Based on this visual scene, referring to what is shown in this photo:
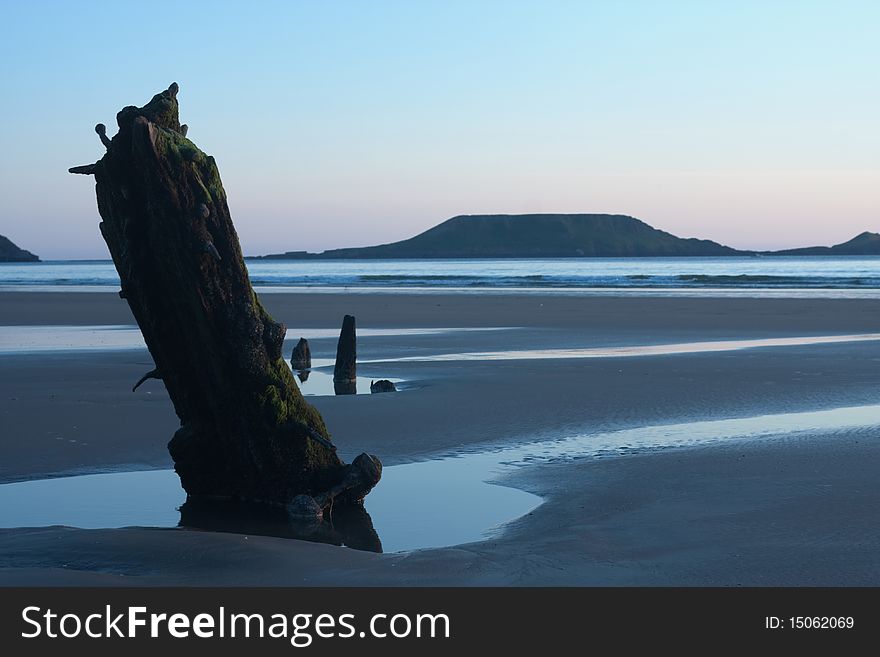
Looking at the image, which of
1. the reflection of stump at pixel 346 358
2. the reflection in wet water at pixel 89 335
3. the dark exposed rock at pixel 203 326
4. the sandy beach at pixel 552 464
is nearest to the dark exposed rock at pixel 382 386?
the sandy beach at pixel 552 464

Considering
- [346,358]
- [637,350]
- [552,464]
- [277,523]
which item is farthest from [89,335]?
[277,523]

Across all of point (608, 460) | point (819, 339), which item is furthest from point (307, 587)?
point (819, 339)

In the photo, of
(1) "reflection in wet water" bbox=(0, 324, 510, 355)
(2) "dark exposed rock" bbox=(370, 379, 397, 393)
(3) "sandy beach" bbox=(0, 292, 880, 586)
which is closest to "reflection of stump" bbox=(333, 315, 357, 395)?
(3) "sandy beach" bbox=(0, 292, 880, 586)

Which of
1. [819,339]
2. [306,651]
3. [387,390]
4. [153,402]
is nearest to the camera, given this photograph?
[306,651]

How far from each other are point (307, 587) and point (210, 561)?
0.75 meters

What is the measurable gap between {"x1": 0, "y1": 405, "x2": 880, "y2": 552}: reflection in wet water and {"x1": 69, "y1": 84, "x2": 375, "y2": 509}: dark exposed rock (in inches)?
10.9

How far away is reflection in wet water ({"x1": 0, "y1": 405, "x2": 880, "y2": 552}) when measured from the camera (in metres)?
7.04

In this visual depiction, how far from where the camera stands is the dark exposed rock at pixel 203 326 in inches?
274

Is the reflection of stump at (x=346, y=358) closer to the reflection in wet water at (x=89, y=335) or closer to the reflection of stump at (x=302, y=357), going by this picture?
the reflection of stump at (x=302, y=357)

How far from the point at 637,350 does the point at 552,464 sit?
1048 centimetres

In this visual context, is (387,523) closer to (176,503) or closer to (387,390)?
(176,503)

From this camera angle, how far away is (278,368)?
751 cm

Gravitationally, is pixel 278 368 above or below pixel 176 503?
above

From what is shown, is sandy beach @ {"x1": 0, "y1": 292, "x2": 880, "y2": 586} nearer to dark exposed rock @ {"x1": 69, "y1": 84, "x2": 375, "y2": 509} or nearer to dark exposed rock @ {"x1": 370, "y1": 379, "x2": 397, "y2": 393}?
dark exposed rock @ {"x1": 370, "y1": 379, "x2": 397, "y2": 393}
